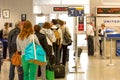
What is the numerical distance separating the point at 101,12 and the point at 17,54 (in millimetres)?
12384

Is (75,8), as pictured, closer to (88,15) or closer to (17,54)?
(17,54)

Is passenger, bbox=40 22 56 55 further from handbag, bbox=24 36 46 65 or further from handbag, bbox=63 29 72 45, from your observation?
handbag, bbox=24 36 46 65

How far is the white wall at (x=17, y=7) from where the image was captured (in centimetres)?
2009

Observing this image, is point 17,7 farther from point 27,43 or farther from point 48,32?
point 27,43

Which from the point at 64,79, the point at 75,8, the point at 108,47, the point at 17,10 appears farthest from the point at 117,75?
the point at 17,10

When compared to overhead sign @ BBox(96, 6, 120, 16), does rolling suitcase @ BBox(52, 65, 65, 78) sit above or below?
below

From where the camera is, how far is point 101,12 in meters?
19.5

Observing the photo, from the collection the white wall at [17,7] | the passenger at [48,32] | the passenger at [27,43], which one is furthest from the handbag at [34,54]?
the white wall at [17,7]

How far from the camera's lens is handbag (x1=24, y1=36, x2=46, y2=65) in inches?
263

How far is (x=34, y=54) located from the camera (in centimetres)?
673

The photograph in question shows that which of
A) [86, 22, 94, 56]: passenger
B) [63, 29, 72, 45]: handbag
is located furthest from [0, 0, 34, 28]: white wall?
[63, 29, 72, 45]: handbag

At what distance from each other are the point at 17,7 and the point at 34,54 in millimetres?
13882

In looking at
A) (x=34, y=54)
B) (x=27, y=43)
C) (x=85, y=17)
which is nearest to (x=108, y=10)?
(x=85, y=17)

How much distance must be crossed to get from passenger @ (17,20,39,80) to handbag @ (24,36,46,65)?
107 mm
